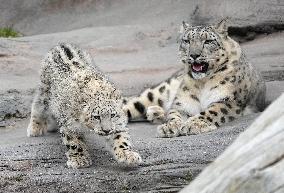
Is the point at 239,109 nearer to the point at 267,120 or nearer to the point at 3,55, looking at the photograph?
the point at 3,55

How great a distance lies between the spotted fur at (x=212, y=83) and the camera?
24.8 ft

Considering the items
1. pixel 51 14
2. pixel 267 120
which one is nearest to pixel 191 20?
pixel 51 14

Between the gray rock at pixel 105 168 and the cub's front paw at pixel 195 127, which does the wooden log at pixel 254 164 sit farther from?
the cub's front paw at pixel 195 127

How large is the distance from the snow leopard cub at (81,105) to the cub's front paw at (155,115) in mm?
1322

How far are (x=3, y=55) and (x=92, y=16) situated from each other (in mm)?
3890

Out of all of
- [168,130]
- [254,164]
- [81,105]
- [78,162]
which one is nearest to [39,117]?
[168,130]

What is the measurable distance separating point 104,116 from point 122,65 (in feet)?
16.0

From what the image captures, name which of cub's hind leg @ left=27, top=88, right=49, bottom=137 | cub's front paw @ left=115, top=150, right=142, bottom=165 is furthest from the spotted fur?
cub's front paw @ left=115, top=150, right=142, bottom=165

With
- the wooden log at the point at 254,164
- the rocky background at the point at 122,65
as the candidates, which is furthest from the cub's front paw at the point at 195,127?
the wooden log at the point at 254,164

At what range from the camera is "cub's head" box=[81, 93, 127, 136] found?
17.9ft

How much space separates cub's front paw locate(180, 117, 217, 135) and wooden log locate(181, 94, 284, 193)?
387cm

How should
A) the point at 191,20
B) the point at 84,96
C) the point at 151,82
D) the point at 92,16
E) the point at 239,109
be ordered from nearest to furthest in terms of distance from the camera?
the point at 84,96 → the point at 239,109 → the point at 151,82 → the point at 191,20 → the point at 92,16

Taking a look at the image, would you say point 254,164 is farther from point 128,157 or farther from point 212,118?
point 212,118

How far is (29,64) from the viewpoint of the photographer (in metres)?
10.0
